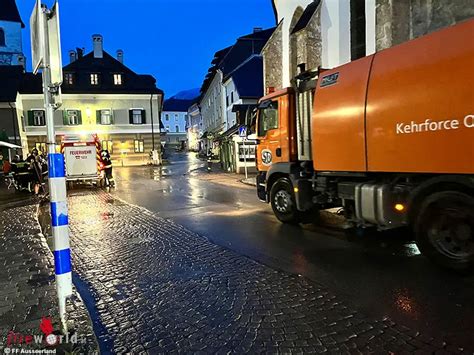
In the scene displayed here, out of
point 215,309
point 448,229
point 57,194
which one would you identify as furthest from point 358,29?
point 57,194

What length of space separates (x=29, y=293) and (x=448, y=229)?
17.4 ft

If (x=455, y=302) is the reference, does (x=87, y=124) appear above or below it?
above

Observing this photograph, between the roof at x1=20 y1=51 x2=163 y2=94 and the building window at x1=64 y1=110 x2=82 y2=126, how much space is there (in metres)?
2.17

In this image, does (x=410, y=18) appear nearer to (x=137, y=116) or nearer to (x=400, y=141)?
(x=400, y=141)

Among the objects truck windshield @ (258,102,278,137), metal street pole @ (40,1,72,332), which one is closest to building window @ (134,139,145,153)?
truck windshield @ (258,102,278,137)

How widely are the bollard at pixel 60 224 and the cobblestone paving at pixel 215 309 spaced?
0.55m

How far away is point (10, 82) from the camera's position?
142ft

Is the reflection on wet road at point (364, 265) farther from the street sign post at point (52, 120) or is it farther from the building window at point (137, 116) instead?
the building window at point (137, 116)

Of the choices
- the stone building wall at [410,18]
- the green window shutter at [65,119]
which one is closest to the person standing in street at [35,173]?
the stone building wall at [410,18]

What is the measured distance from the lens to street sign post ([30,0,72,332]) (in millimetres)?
3611

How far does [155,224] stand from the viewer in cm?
926

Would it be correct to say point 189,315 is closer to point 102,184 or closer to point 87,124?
point 102,184

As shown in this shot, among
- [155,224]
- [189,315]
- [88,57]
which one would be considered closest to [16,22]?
[88,57]

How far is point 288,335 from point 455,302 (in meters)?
1.96
